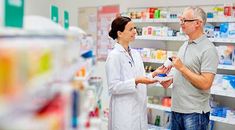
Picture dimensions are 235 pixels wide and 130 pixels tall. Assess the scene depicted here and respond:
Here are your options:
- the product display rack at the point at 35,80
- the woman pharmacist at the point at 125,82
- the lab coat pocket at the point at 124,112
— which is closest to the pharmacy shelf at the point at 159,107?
the woman pharmacist at the point at 125,82

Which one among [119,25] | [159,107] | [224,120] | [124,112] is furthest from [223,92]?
[119,25]

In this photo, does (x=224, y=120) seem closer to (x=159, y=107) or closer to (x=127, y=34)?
(x=159, y=107)

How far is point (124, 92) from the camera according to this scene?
2.66 meters

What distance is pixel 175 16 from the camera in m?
4.27

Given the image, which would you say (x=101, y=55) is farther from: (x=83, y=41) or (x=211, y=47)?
(x=83, y=41)

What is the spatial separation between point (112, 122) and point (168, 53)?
1.80m

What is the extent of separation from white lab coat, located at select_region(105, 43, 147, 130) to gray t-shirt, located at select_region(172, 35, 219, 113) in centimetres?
31

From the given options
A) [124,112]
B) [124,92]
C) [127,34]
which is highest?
[127,34]

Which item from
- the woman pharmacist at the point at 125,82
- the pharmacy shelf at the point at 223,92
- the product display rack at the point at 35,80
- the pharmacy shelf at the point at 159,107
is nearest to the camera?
the product display rack at the point at 35,80

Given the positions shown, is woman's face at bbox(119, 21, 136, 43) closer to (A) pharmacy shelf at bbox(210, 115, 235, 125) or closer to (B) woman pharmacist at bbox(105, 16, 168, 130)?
(B) woman pharmacist at bbox(105, 16, 168, 130)

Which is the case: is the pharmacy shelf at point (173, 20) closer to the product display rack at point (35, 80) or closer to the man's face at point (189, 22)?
the man's face at point (189, 22)

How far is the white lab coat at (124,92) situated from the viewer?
263cm

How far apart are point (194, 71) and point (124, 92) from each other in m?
0.62

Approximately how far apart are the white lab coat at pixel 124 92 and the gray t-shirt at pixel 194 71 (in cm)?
31
